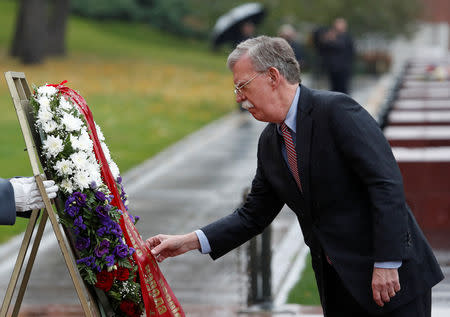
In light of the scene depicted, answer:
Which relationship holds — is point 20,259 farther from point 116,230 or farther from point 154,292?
point 154,292

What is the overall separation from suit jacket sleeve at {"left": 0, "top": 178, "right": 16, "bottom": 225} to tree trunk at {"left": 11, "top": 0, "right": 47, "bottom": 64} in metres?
33.6

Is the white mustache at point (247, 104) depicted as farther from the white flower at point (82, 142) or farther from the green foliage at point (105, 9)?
the green foliage at point (105, 9)

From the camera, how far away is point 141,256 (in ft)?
14.0

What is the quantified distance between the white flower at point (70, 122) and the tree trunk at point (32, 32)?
3338 cm

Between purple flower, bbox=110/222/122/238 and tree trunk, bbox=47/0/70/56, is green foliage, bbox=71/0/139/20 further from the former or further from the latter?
purple flower, bbox=110/222/122/238

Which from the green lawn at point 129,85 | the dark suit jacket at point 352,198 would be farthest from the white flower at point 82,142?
the green lawn at point 129,85

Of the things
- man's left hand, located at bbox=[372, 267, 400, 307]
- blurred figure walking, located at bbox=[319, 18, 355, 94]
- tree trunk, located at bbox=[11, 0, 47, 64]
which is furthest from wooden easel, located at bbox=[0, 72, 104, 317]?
tree trunk, located at bbox=[11, 0, 47, 64]

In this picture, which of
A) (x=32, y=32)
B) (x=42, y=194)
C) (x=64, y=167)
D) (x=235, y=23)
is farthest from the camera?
(x=32, y=32)

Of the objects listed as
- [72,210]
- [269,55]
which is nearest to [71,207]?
[72,210]

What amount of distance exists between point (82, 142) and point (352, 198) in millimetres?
1228

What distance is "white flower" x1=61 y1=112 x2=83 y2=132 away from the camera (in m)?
4.01

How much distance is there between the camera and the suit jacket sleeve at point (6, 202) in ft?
12.6

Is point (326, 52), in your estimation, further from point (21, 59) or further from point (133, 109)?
point (21, 59)

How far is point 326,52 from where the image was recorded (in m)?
23.5
